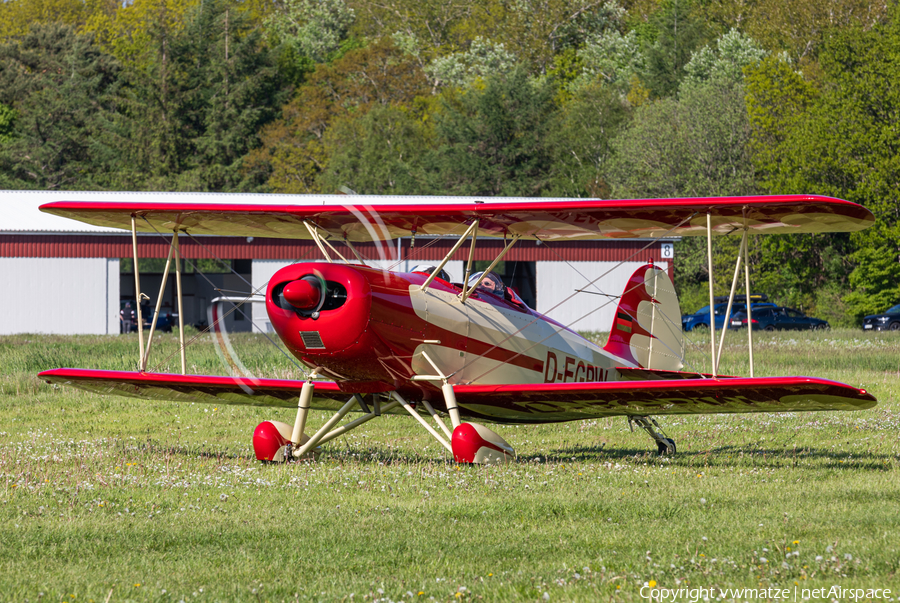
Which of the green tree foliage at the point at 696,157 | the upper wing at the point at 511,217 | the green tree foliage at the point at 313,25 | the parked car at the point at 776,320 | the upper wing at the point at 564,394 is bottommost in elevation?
the parked car at the point at 776,320

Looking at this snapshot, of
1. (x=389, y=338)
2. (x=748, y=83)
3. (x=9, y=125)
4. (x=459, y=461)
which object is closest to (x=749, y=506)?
(x=459, y=461)

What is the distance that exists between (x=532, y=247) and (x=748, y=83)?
71.9 feet

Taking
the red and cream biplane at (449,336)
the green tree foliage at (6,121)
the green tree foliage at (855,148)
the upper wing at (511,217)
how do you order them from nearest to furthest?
the red and cream biplane at (449,336) < the upper wing at (511,217) < the green tree foliage at (855,148) < the green tree foliage at (6,121)

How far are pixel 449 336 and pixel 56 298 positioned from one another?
98.9 ft

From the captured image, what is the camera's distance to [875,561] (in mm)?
6160

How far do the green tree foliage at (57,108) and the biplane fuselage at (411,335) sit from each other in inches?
2490

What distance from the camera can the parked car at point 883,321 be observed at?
45.2 metres

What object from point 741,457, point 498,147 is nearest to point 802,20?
point 498,147

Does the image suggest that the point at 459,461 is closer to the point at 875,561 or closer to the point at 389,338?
the point at 389,338

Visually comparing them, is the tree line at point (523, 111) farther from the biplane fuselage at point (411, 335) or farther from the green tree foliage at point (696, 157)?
the biplane fuselage at point (411, 335)

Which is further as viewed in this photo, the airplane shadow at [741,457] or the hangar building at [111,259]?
the hangar building at [111,259]

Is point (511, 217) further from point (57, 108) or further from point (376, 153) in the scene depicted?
point (57, 108)

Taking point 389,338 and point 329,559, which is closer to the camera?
point 329,559

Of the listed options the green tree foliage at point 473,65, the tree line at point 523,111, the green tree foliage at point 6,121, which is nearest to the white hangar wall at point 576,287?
the tree line at point 523,111
